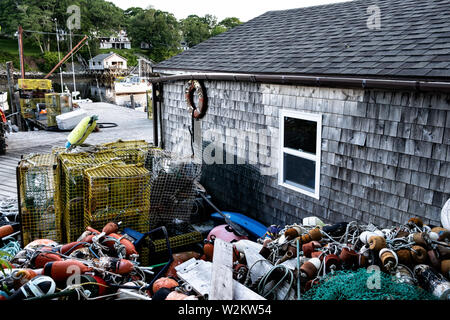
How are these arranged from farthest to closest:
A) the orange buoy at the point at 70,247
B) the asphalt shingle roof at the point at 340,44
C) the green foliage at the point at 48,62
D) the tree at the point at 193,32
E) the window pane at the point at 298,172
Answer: the tree at the point at 193,32 < the green foliage at the point at 48,62 < the window pane at the point at 298,172 < the asphalt shingle roof at the point at 340,44 < the orange buoy at the point at 70,247

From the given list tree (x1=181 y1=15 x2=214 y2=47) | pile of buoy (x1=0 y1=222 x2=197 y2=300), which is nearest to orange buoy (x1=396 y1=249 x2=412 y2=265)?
pile of buoy (x1=0 y1=222 x2=197 y2=300)

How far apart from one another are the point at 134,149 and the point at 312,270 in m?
3.95

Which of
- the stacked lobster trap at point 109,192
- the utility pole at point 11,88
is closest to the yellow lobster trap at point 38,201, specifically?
the stacked lobster trap at point 109,192

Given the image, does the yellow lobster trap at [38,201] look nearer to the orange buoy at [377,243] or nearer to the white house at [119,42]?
the orange buoy at [377,243]

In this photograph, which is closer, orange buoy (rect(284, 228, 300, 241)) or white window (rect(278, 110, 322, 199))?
orange buoy (rect(284, 228, 300, 241))

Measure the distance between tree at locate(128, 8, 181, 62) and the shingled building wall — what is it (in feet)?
235

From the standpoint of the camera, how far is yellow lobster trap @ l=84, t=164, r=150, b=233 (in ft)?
16.6

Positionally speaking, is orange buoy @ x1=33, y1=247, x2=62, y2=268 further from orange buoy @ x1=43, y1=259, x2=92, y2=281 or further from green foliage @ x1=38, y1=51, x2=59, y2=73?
green foliage @ x1=38, y1=51, x2=59, y2=73

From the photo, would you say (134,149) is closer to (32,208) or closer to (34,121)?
(32,208)

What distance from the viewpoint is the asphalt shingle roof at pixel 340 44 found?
15.7 feet

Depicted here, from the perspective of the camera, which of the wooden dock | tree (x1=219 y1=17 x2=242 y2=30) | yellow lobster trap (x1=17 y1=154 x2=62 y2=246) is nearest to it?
yellow lobster trap (x1=17 y1=154 x2=62 y2=246)

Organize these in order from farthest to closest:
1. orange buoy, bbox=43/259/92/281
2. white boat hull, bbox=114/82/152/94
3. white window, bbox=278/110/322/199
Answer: white boat hull, bbox=114/82/152/94 → white window, bbox=278/110/322/199 → orange buoy, bbox=43/259/92/281

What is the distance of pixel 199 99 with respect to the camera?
316 inches

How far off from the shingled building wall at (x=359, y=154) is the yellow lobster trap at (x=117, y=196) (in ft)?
7.66
